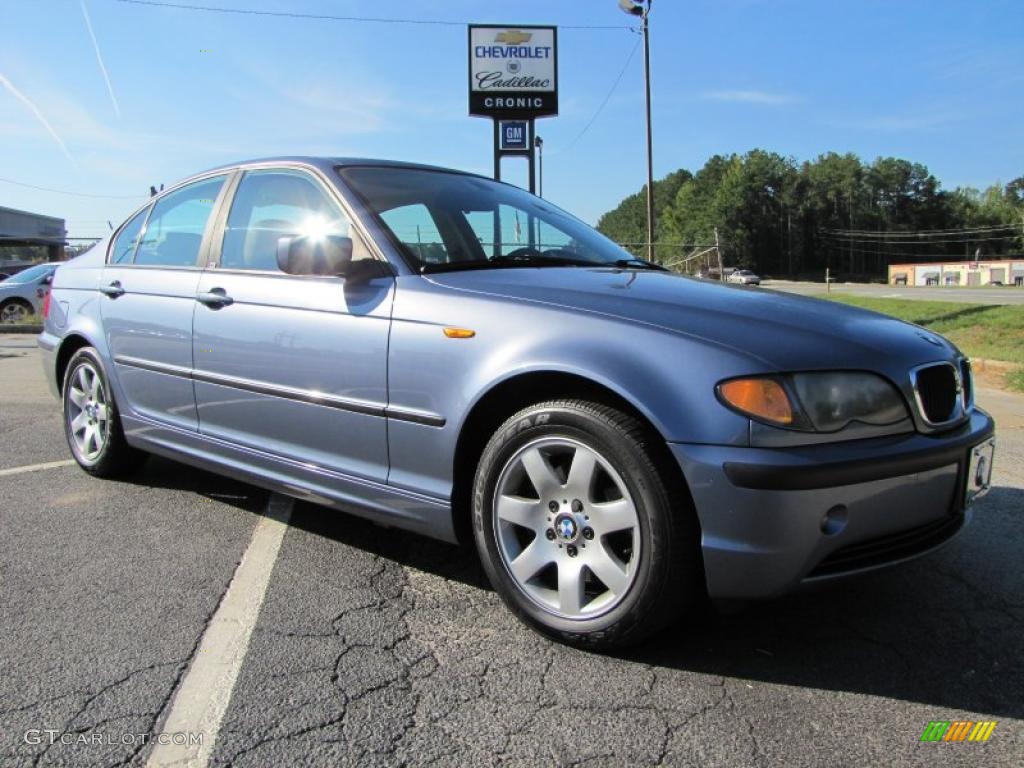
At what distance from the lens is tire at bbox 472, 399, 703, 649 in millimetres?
2191

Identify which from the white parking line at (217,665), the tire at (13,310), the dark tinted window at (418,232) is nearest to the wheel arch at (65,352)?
the white parking line at (217,665)

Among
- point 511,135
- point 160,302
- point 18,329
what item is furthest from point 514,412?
point 511,135

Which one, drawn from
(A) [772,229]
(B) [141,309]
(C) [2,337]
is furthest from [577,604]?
(A) [772,229]

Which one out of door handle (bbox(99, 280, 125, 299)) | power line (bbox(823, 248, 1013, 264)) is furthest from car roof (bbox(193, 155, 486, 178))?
power line (bbox(823, 248, 1013, 264))

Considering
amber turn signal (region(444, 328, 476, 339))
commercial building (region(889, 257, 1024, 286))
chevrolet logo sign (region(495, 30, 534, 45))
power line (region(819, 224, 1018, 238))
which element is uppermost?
power line (region(819, 224, 1018, 238))

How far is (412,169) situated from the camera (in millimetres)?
3617

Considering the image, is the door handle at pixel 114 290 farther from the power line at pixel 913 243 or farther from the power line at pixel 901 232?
the power line at pixel 901 232

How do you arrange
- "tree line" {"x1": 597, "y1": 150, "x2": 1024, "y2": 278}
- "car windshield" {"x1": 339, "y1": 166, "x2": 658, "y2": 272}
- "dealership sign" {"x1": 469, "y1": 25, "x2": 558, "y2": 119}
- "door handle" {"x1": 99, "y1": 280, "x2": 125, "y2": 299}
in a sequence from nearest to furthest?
"car windshield" {"x1": 339, "y1": 166, "x2": 658, "y2": 272}
"door handle" {"x1": 99, "y1": 280, "x2": 125, "y2": 299}
"dealership sign" {"x1": 469, "y1": 25, "x2": 558, "y2": 119}
"tree line" {"x1": 597, "y1": 150, "x2": 1024, "y2": 278}

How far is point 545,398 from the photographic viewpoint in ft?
8.25

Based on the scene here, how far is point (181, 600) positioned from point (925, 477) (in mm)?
2463

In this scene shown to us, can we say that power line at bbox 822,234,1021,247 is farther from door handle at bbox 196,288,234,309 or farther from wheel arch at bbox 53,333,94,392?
door handle at bbox 196,288,234,309

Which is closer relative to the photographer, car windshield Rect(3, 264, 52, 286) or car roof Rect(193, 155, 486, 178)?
car roof Rect(193, 155, 486, 178)

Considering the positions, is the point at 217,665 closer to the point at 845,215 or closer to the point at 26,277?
the point at 26,277

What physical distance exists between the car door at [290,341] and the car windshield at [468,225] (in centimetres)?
19
